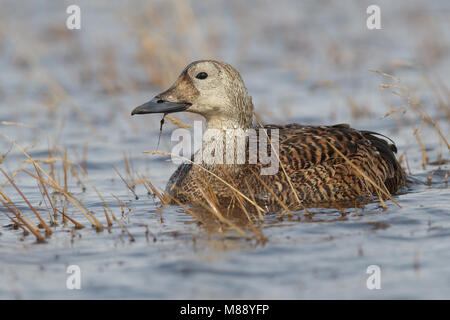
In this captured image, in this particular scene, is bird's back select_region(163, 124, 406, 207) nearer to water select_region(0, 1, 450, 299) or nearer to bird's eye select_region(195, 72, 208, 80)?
water select_region(0, 1, 450, 299)

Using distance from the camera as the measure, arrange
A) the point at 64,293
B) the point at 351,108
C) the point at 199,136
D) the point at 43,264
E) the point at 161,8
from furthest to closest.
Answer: the point at 161,8
the point at 351,108
the point at 199,136
the point at 43,264
the point at 64,293

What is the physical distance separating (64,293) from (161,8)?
14.2 m

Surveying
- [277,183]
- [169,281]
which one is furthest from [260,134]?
[169,281]

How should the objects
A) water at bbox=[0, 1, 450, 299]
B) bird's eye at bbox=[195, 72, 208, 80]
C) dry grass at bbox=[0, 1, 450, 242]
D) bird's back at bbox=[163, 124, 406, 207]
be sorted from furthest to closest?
bird's eye at bbox=[195, 72, 208, 80], bird's back at bbox=[163, 124, 406, 207], dry grass at bbox=[0, 1, 450, 242], water at bbox=[0, 1, 450, 299]

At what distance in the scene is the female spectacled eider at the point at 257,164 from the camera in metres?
7.30

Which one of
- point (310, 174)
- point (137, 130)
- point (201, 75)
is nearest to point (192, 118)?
point (137, 130)

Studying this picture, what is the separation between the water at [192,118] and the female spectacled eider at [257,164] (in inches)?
14.4

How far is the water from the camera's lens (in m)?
5.41

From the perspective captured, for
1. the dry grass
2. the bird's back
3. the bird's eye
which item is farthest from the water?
the bird's eye

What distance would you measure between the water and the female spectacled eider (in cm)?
37

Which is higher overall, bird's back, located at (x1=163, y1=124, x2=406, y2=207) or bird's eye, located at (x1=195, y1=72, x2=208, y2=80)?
bird's eye, located at (x1=195, y1=72, x2=208, y2=80)

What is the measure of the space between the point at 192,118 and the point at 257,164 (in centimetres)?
413

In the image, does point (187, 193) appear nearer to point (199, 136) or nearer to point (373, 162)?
point (199, 136)

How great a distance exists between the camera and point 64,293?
527 centimetres
